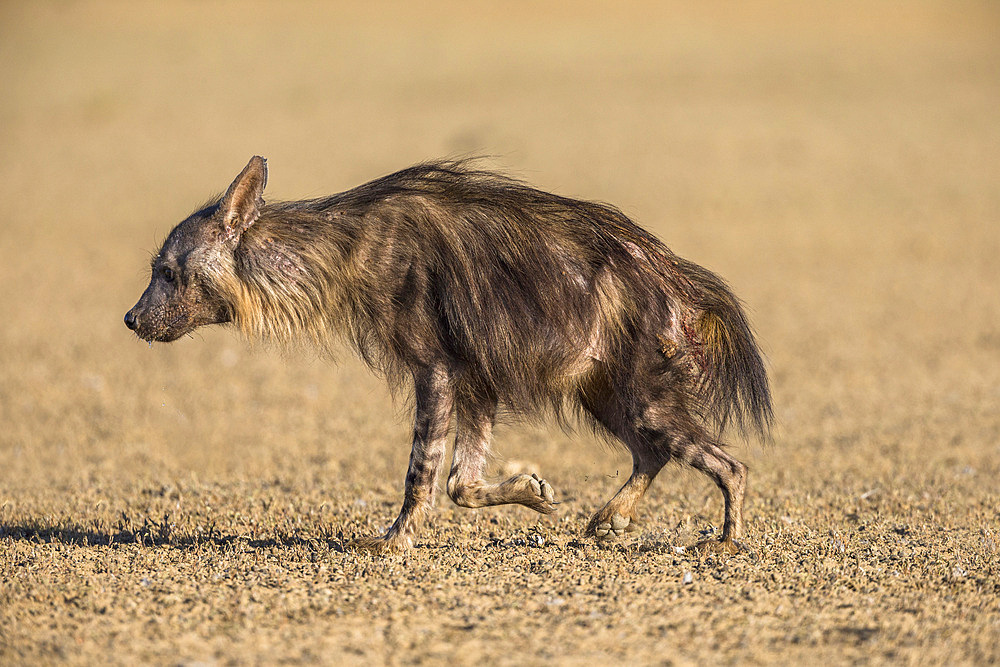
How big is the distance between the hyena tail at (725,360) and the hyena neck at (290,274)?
173cm

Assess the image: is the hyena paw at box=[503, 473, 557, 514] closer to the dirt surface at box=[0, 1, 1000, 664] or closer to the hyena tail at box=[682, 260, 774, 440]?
the dirt surface at box=[0, 1, 1000, 664]

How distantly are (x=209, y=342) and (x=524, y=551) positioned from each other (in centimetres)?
923

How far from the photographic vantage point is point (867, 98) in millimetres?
29609

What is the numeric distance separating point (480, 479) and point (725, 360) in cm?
136

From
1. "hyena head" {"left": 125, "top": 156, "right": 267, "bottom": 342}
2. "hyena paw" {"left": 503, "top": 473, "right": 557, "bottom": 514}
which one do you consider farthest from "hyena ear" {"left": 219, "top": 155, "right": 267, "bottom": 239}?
"hyena paw" {"left": 503, "top": 473, "right": 557, "bottom": 514}

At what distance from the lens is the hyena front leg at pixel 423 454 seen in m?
5.70

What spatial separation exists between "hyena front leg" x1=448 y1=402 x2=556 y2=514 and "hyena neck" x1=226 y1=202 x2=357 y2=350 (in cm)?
84

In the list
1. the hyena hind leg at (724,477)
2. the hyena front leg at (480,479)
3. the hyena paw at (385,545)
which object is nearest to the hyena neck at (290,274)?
the hyena front leg at (480,479)

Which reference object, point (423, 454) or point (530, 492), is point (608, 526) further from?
Result: point (423, 454)

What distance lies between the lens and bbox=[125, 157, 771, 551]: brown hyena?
18.6 ft

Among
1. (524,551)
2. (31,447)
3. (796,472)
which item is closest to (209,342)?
(31,447)

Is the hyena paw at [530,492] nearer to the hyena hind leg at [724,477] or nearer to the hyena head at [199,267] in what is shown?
the hyena hind leg at [724,477]

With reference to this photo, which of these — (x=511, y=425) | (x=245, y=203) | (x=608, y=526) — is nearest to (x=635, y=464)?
(x=608, y=526)

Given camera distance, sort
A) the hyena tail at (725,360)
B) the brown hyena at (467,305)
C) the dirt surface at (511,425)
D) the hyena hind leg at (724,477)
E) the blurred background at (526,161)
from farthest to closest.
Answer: the blurred background at (526,161)
the hyena tail at (725,360)
the hyena hind leg at (724,477)
the brown hyena at (467,305)
the dirt surface at (511,425)
